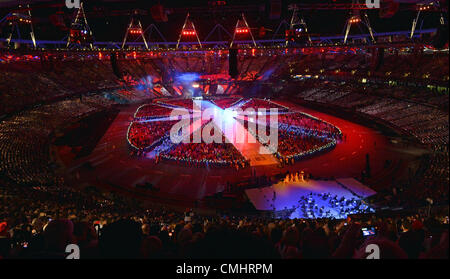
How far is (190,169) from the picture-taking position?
21750mm

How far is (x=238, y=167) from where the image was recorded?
2162 cm

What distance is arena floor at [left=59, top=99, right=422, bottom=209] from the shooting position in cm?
1872

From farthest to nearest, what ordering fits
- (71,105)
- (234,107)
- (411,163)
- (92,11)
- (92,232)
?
(234,107), (71,105), (411,163), (92,11), (92,232)

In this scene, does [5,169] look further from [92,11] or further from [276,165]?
[276,165]

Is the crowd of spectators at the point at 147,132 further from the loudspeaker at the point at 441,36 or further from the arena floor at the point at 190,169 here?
the loudspeaker at the point at 441,36

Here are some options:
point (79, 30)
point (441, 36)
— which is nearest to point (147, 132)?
point (79, 30)

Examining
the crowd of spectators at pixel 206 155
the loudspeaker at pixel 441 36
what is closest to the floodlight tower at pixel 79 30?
the crowd of spectators at pixel 206 155

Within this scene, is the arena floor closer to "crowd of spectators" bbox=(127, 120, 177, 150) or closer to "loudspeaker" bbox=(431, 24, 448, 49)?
"crowd of spectators" bbox=(127, 120, 177, 150)

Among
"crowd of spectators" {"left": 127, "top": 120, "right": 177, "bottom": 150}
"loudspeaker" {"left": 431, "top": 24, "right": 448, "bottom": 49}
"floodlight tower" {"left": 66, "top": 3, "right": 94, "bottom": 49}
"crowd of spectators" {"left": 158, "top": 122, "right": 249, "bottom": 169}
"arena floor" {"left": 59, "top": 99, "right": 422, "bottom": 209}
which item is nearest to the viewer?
"loudspeaker" {"left": 431, "top": 24, "right": 448, "bottom": 49}

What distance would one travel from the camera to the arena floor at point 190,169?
1872 cm

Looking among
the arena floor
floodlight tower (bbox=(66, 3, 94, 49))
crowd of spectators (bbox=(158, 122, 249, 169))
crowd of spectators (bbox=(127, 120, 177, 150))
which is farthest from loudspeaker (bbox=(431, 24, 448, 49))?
crowd of spectators (bbox=(127, 120, 177, 150))

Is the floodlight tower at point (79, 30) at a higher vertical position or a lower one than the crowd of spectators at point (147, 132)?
higher
